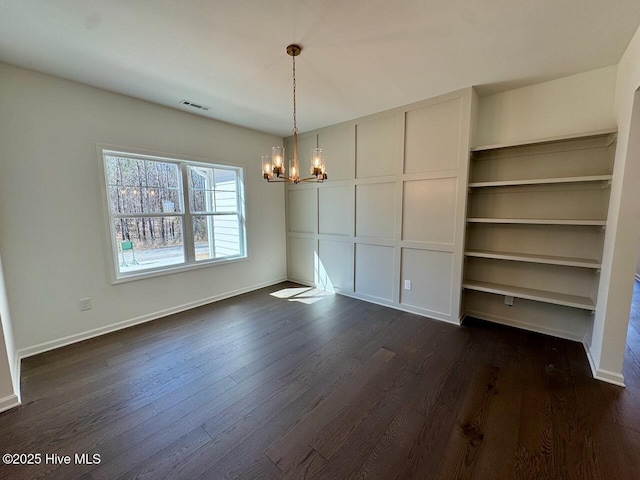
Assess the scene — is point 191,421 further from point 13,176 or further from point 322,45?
point 322,45

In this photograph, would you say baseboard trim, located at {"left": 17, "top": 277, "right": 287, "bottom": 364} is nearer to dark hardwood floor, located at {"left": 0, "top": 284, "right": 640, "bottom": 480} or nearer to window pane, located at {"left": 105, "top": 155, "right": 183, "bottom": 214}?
dark hardwood floor, located at {"left": 0, "top": 284, "right": 640, "bottom": 480}

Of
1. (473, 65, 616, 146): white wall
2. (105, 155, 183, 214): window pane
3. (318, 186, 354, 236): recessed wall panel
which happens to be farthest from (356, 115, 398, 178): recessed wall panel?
(105, 155, 183, 214): window pane

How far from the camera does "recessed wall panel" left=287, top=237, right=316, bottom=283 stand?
4.67 m

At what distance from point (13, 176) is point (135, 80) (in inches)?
54.7

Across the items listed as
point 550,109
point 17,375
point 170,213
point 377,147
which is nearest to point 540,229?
point 550,109

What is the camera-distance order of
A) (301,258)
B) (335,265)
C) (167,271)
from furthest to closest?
1. (301,258)
2. (335,265)
3. (167,271)

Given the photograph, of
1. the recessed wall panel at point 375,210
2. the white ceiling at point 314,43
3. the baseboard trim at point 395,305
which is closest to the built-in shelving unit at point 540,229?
the baseboard trim at point 395,305

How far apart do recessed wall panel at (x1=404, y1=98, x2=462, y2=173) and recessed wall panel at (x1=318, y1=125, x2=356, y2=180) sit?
32.2 inches

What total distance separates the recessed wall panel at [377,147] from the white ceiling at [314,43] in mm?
556

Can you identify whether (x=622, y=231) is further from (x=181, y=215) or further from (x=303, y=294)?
(x=181, y=215)

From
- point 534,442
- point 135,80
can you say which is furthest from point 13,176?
point 534,442

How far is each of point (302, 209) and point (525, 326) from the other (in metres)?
3.49

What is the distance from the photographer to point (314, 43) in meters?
2.05

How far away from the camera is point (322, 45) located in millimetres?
2082
